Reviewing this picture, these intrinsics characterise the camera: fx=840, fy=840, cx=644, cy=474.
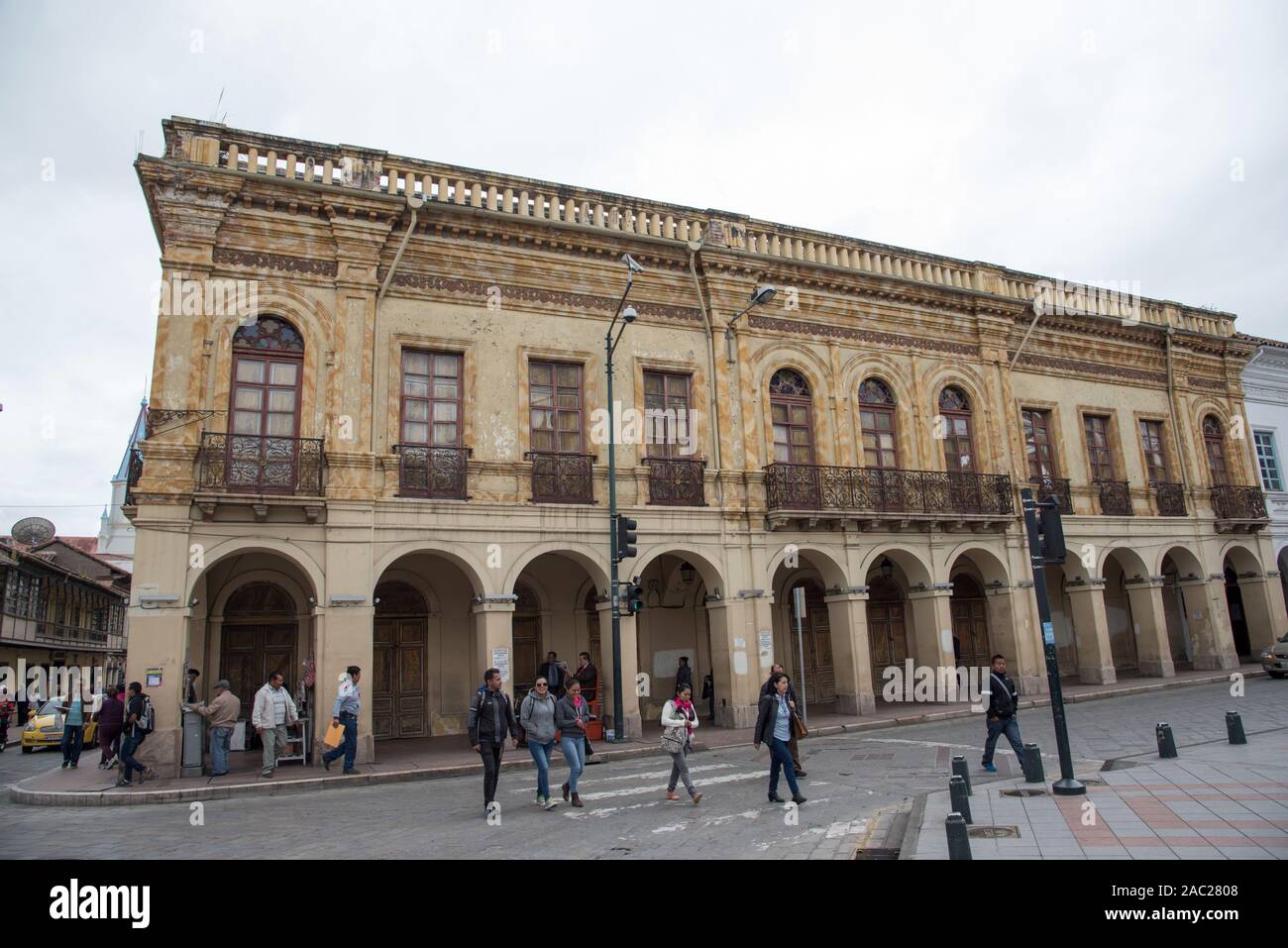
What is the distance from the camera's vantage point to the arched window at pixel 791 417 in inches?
794

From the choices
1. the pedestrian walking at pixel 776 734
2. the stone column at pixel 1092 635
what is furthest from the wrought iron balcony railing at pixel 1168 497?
the pedestrian walking at pixel 776 734

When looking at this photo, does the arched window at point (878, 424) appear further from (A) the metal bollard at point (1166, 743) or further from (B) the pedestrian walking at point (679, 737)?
(B) the pedestrian walking at point (679, 737)

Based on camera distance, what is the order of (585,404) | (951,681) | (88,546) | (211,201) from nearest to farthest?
(211,201), (585,404), (951,681), (88,546)

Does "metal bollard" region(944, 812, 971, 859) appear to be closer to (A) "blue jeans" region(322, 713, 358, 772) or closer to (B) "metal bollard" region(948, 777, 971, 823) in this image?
(B) "metal bollard" region(948, 777, 971, 823)

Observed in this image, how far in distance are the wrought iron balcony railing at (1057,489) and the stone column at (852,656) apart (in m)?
6.92

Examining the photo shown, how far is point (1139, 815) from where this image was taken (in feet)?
24.9

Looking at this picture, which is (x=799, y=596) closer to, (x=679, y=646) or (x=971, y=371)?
(x=679, y=646)

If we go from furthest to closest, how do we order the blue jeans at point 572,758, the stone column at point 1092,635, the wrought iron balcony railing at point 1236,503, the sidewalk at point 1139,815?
the wrought iron balcony railing at point 1236,503
the stone column at point 1092,635
the blue jeans at point 572,758
the sidewalk at point 1139,815

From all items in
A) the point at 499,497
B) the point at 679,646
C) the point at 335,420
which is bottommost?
the point at 679,646

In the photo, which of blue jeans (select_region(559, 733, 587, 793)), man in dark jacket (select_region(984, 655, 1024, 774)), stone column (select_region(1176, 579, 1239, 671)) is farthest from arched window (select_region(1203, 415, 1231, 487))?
blue jeans (select_region(559, 733, 587, 793))

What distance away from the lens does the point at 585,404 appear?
18.2m
